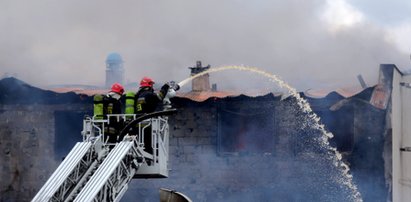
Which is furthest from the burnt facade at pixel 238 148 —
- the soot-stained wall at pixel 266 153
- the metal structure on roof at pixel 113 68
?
the metal structure on roof at pixel 113 68

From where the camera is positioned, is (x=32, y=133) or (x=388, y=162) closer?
(x=388, y=162)

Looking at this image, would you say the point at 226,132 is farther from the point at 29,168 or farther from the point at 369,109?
the point at 29,168

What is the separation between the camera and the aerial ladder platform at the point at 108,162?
15039 millimetres

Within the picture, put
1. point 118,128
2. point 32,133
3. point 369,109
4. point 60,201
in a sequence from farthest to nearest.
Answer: point 32,133
point 369,109
point 118,128
point 60,201

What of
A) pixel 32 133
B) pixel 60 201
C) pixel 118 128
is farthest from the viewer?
pixel 32 133

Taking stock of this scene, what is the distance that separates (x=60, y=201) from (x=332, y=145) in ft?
31.7

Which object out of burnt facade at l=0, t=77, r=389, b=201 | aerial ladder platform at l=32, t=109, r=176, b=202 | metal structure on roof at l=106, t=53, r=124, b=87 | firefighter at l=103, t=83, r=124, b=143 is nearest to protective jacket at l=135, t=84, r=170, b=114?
aerial ladder platform at l=32, t=109, r=176, b=202

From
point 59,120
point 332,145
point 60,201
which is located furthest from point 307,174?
point 60,201

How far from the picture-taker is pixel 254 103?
76.9 ft

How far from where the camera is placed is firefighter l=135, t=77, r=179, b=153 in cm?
1694

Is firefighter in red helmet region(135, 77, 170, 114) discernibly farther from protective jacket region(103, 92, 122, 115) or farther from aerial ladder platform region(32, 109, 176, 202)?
protective jacket region(103, 92, 122, 115)

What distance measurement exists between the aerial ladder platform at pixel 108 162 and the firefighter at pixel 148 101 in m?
0.05

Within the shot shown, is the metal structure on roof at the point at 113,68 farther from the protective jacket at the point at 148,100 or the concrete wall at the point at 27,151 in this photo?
the protective jacket at the point at 148,100

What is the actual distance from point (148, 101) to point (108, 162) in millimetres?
2014
